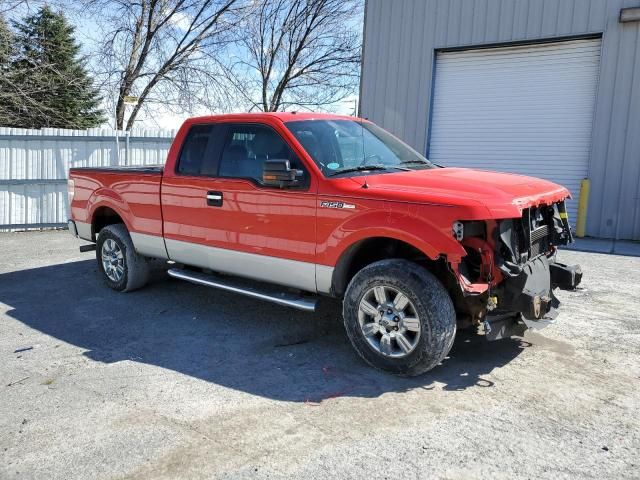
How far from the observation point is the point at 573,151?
40.1ft

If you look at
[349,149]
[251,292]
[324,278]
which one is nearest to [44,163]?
[251,292]

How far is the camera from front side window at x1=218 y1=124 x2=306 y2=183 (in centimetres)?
511

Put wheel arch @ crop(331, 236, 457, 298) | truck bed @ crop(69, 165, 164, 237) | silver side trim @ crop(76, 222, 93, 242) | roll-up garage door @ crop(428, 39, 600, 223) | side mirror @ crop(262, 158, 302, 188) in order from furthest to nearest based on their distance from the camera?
roll-up garage door @ crop(428, 39, 600, 223) < silver side trim @ crop(76, 222, 93, 242) < truck bed @ crop(69, 165, 164, 237) < side mirror @ crop(262, 158, 302, 188) < wheel arch @ crop(331, 236, 457, 298)

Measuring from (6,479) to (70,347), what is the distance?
82.1 inches

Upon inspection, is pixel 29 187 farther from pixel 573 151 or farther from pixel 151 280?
pixel 573 151

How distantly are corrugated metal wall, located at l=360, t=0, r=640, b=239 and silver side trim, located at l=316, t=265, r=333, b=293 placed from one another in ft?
29.8

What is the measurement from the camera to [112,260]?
6.90 meters

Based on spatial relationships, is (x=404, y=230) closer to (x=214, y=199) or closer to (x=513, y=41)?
(x=214, y=199)

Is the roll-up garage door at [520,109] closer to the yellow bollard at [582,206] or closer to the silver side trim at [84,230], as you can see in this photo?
the yellow bollard at [582,206]

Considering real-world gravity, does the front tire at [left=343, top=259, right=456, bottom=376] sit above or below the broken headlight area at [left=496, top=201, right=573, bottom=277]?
below

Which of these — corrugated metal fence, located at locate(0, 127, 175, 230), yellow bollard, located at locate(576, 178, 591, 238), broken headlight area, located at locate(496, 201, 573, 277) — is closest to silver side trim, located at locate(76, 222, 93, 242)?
broken headlight area, located at locate(496, 201, 573, 277)

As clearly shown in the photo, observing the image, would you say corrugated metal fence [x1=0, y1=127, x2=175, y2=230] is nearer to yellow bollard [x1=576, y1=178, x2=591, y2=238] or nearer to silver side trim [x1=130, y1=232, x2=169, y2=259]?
silver side trim [x1=130, y1=232, x2=169, y2=259]

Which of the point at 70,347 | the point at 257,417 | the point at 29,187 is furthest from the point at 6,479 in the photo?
the point at 29,187

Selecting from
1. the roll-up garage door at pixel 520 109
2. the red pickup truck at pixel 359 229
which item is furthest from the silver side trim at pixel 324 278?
the roll-up garage door at pixel 520 109
